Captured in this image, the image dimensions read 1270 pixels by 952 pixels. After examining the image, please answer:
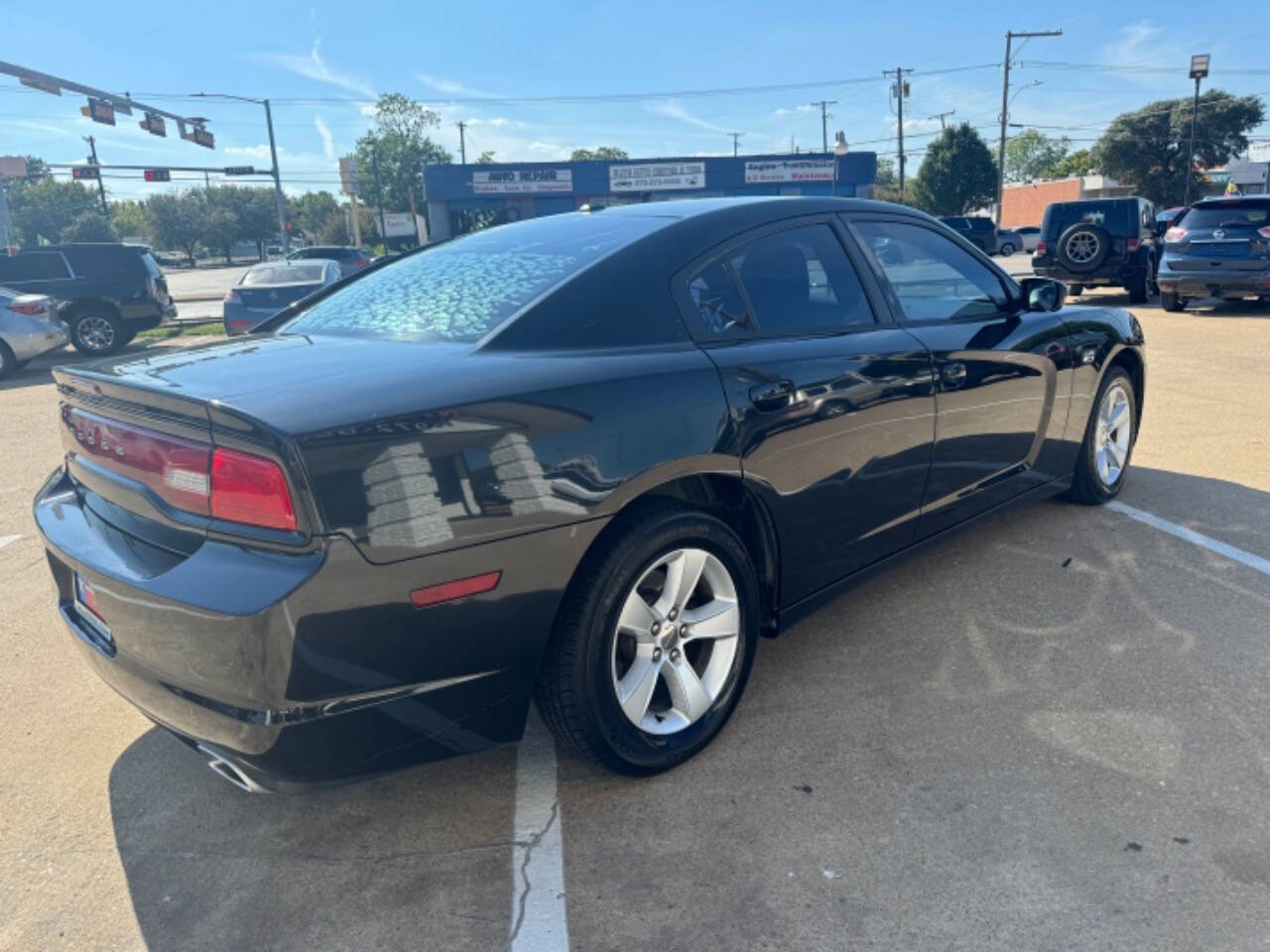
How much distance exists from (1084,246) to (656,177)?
3195cm

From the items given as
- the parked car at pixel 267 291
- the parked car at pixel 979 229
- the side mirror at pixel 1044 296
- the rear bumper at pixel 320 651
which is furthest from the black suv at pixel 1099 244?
the parked car at pixel 979 229

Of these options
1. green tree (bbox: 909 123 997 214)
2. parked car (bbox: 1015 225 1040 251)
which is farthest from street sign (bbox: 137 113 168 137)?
green tree (bbox: 909 123 997 214)

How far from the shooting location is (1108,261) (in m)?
14.1

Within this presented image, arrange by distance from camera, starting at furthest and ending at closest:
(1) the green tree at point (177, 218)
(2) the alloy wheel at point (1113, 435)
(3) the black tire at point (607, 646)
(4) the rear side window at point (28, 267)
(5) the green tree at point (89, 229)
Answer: (1) the green tree at point (177, 218) < (5) the green tree at point (89, 229) < (4) the rear side window at point (28, 267) < (2) the alloy wheel at point (1113, 435) < (3) the black tire at point (607, 646)

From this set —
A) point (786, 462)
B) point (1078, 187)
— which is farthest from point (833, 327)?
point (1078, 187)

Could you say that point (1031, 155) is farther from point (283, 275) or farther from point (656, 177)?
point (283, 275)

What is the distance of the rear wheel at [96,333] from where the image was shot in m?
14.8

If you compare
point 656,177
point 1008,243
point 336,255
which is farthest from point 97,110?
point 1008,243

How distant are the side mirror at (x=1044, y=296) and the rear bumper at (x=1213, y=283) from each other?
10.3 metres

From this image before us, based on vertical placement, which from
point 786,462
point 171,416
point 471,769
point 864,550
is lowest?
point 471,769

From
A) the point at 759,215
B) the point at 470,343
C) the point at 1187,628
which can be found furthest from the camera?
the point at 1187,628

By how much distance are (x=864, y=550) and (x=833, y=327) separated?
77 cm

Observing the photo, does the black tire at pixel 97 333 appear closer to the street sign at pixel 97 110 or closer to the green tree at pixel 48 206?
the street sign at pixel 97 110

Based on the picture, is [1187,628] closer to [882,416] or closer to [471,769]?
[882,416]
